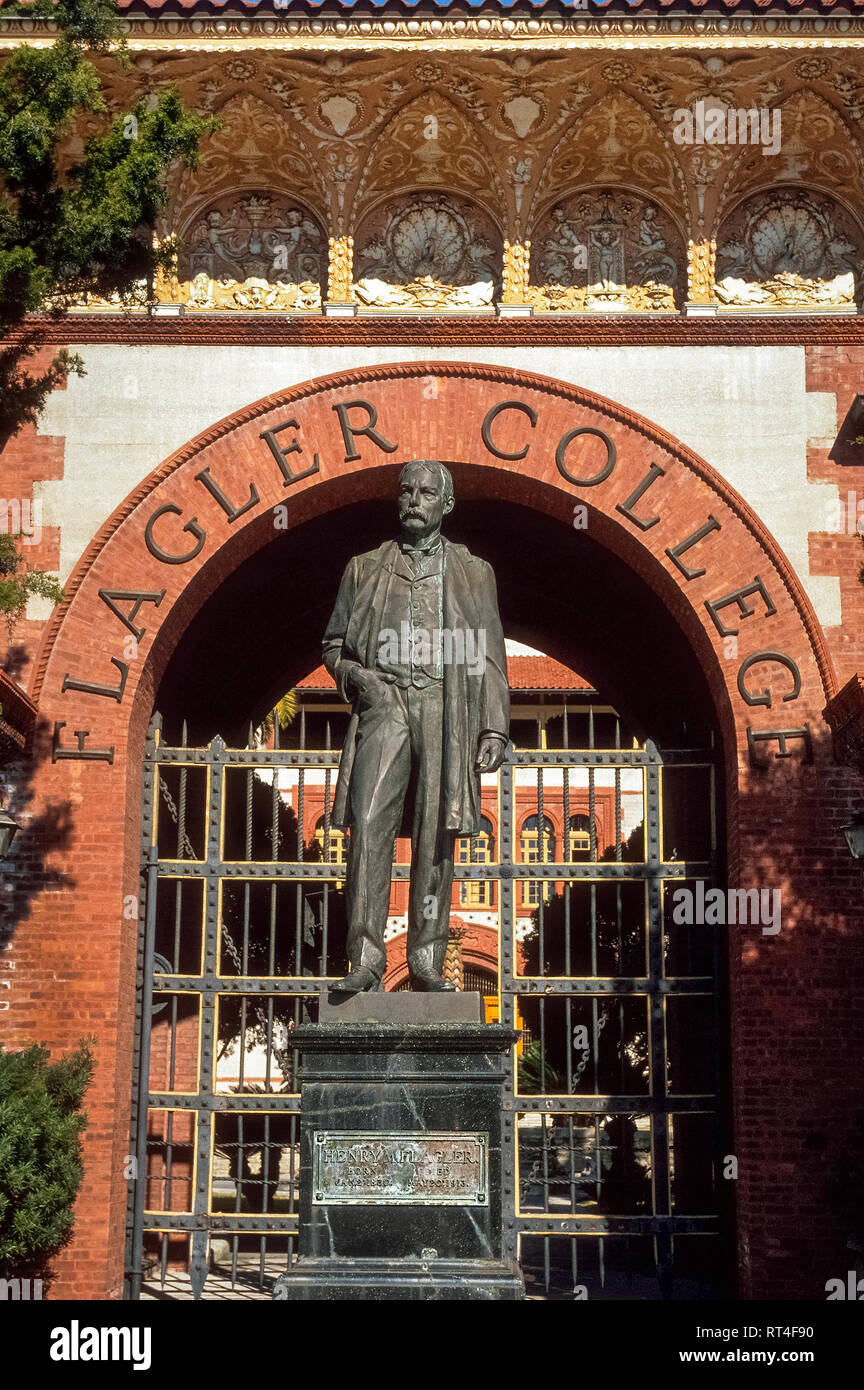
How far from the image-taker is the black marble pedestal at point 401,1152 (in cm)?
761

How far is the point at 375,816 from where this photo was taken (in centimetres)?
848

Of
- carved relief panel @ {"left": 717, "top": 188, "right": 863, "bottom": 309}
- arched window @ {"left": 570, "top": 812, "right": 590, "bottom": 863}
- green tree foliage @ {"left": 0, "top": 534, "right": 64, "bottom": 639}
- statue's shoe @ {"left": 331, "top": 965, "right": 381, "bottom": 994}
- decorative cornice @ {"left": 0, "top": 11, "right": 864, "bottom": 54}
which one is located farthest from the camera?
arched window @ {"left": 570, "top": 812, "right": 590, "bottom": 863}

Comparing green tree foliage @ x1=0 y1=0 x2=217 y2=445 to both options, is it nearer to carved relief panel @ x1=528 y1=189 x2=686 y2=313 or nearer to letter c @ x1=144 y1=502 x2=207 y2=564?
letter c @ x1=144 y1=502 x2=207 y2=564

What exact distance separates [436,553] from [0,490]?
17.2 feet

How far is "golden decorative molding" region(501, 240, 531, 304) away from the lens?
13.5 meters

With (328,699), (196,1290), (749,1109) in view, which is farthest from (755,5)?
(328,699)

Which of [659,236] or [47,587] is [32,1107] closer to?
[47,587]

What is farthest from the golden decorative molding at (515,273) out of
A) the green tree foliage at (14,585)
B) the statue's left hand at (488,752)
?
the statue's left hand at (488,752)

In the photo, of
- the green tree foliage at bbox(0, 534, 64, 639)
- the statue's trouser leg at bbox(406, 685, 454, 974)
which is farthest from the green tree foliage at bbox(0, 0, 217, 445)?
the statue's trouser leg at bbox(406, 685, 454, 974)

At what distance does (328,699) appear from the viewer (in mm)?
29000

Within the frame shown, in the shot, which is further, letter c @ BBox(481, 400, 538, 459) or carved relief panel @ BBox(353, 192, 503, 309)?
carved relief panel @ BBox(353, 192, 503, 309)

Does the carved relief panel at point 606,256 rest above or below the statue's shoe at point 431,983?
above

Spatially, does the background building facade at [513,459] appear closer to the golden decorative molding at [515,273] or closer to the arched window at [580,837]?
the golden decorative molding at [515,273]

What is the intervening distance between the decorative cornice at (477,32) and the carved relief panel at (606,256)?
1.35 meters
